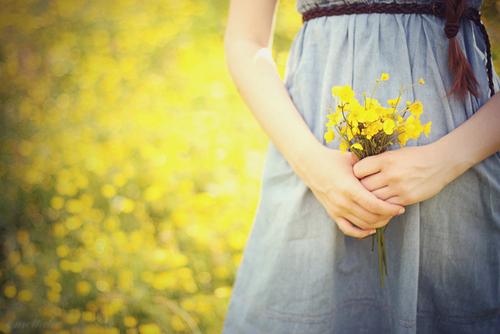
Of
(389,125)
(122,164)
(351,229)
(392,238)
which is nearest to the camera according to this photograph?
(389,125)

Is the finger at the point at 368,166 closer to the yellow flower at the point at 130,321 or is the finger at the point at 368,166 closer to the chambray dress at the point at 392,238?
the chambray dress at the point at 392,238

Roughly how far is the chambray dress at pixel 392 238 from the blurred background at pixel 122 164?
0.95 m

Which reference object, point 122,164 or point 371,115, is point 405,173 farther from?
point 122,164

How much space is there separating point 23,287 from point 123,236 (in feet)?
1.89

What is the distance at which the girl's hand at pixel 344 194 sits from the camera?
58cm

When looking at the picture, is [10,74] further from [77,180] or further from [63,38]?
[77,180]

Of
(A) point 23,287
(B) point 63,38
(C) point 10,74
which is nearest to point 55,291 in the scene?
(A) point 23,287

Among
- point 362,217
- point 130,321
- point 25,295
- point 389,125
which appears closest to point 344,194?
point 362,217

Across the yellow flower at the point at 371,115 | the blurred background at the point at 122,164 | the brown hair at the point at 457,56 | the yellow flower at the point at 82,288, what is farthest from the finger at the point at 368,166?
the yellow flower at the point at 82,288

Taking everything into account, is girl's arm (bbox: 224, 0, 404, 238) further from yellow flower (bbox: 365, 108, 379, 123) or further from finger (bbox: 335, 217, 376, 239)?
yellow flower (bbox: 365, 108, 379, 123)

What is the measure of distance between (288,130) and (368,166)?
0.66 feet

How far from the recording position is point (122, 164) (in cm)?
215

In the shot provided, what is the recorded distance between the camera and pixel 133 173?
6.91 ft

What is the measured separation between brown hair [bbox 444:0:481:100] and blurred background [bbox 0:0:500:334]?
1435mm
